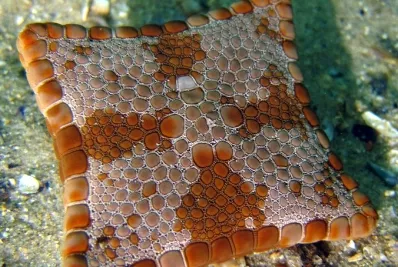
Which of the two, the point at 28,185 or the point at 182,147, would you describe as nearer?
the point at 182,147

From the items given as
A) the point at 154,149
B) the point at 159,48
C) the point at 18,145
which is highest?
the point at 159,48

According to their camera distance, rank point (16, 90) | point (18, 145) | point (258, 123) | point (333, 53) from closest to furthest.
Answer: point (258, 123), point (18, 145), point (16, 90), point (333, 53)

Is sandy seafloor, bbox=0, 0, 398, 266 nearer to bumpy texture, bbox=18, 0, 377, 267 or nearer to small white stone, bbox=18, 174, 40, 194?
small white stone, bbox=18, 174, 40, 194

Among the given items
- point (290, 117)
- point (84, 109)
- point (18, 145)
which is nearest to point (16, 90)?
point (18, 145)

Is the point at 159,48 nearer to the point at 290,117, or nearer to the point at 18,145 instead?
the point at 290,117

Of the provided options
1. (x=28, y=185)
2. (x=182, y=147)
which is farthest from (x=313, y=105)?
(x=28, y=185)

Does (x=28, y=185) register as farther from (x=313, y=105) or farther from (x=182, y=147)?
(x=313, y=105)

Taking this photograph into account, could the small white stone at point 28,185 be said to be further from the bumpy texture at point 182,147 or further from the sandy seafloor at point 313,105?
the bumpy texture at point 182,147
